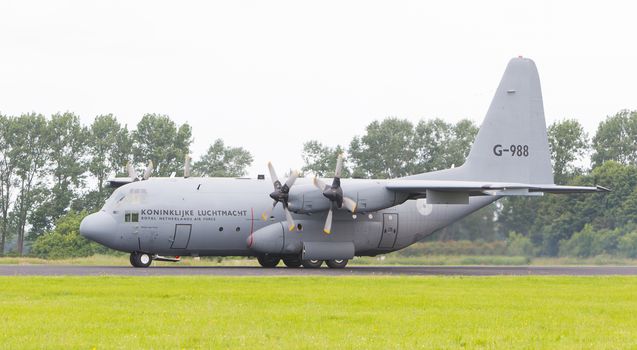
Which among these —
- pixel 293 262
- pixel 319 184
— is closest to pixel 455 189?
pixel 319 184

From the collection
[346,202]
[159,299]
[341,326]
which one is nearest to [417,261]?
[346,202]

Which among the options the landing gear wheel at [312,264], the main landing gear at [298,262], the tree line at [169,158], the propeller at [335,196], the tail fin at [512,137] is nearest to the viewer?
the propeller at [335,196]

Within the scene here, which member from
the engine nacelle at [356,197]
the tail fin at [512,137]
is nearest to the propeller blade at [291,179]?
the engine nacelle at [356,197]

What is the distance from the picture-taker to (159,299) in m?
22.1

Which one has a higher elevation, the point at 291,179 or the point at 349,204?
the point at 291,179

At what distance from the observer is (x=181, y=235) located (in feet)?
127

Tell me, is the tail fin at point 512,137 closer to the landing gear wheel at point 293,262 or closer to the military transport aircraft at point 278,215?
the military transport aircraft at point 278,215

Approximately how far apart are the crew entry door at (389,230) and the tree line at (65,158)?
3547 cm

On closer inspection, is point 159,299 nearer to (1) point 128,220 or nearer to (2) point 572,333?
(2) point 572,333

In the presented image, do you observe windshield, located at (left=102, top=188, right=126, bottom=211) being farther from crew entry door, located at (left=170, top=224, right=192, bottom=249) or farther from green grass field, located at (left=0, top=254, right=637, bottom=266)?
green grass field, located at (left=0, top=254, right=637, bottom=266)

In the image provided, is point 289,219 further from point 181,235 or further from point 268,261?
point 181,235

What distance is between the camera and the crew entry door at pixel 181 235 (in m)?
38.7

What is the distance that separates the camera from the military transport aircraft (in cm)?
3834

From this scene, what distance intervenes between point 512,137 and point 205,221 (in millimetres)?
15412
